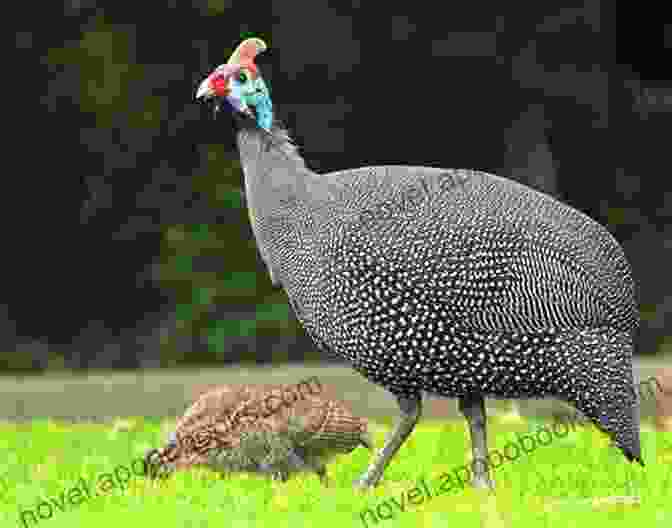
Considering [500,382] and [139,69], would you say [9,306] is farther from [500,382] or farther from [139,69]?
[500,382]

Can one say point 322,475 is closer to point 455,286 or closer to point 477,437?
point 477,437

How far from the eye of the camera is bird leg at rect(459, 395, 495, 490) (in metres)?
4.48

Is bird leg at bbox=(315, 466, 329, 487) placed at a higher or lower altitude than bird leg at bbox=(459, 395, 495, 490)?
lower

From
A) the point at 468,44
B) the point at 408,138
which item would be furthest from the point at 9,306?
the point at 468,44

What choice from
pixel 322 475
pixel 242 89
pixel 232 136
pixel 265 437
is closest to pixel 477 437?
pixel 322 475

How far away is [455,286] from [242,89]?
94cm

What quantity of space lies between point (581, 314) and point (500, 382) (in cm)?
31

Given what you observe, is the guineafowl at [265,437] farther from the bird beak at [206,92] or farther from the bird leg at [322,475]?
the bird beak at [206,92]

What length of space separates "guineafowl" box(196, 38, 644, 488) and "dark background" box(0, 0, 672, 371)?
346 centimetres

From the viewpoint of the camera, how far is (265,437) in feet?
15.6

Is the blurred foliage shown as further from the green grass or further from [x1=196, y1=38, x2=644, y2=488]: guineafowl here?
[x1=196, y1=38, x2=644, y2=488]: guineafowl

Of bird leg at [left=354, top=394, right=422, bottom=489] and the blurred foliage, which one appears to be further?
the blurred foliage

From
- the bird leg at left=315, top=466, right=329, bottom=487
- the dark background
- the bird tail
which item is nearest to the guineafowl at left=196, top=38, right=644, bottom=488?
the bird tail

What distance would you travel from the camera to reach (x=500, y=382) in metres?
4.35
